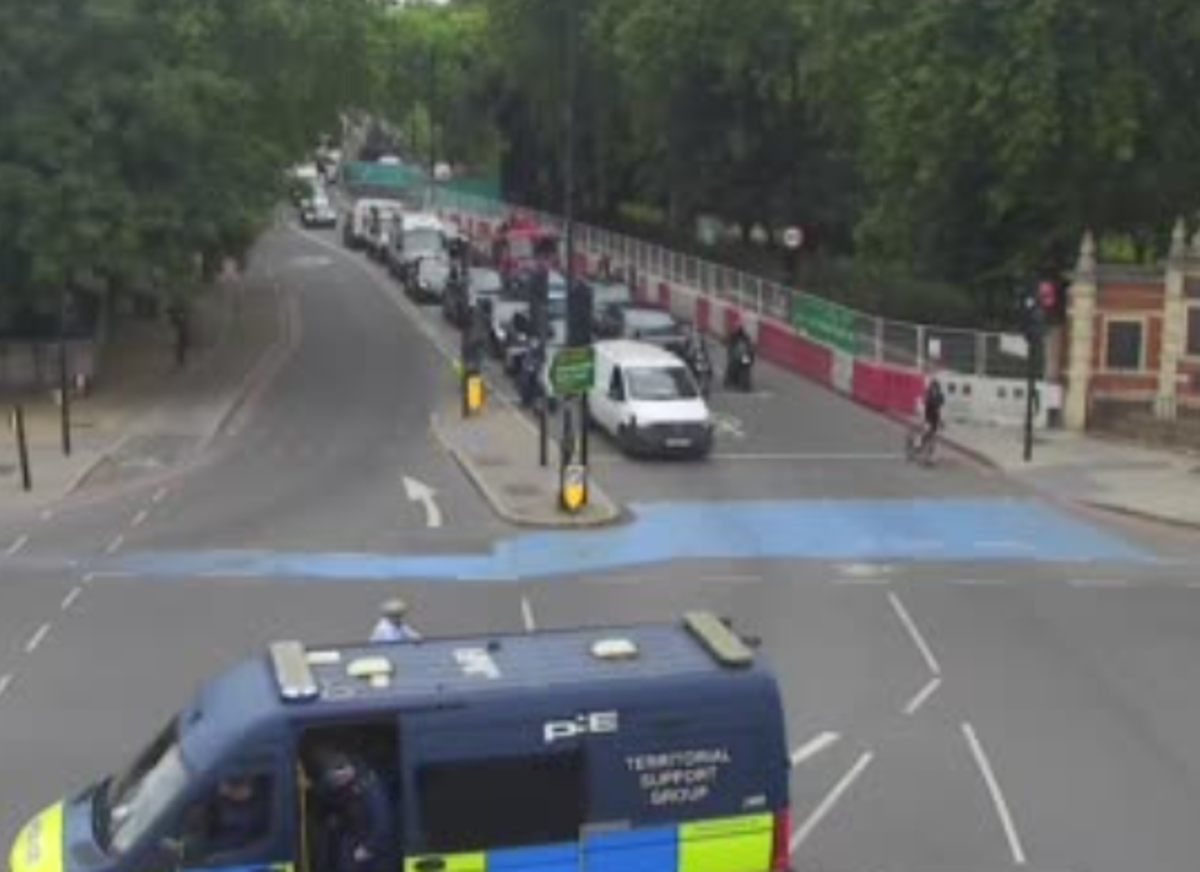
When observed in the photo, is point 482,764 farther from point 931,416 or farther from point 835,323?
point 835,323

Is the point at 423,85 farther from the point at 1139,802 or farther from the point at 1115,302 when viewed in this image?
the point at 1139,802

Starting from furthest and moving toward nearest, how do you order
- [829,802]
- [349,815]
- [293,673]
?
[829,802] → [293,673] → [349,815]

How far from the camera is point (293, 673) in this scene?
12953 mm

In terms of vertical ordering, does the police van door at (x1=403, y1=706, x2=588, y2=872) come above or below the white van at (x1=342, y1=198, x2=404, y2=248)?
below

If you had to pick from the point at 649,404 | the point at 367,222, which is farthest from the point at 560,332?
the point at 367,222

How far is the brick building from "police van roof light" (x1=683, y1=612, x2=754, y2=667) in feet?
87.7

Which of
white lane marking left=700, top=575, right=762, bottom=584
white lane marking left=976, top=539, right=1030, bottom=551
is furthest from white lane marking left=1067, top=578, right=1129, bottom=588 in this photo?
white lane marking left=700, top=575, right=762, bottom=584

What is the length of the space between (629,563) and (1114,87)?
716 inches

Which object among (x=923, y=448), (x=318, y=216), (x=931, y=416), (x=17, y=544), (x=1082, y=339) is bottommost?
(x=17, y=544)

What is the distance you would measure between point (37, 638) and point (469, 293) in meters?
33.5

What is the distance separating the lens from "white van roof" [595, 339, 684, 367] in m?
38.4

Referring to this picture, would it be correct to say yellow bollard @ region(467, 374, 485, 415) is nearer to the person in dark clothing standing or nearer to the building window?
the building window

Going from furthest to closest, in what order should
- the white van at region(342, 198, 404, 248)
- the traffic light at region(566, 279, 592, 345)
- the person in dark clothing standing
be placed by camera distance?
the white van at region(342, 198, 404, 248) → the traffic light at region(566, 279, 592, 345) → the person in dark clothing standing

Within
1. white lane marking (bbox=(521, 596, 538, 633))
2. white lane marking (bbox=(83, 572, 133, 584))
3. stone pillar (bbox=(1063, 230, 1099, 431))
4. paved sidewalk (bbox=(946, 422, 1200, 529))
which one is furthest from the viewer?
stone pillar (bbox=(1063, 230, 1099, 431))
